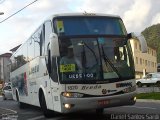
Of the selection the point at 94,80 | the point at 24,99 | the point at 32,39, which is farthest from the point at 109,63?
the point at 24,99

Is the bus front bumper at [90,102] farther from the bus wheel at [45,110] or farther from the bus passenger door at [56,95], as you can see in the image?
the bus wheel at [45,110]

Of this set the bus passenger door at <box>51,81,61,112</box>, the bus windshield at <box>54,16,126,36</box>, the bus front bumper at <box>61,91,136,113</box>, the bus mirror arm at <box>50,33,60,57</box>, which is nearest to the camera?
Answer: the bus mirror arm at <box>50,33,60,57</box>

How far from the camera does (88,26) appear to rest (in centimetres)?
1421

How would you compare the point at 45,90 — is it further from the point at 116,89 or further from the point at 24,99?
the point at 24,99

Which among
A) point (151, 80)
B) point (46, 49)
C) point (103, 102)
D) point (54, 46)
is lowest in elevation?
point (103, 102)

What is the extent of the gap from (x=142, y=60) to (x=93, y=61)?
94.7 m

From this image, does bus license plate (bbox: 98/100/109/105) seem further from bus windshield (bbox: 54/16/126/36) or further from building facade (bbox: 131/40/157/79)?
building facade (bbox: 131/40/157/79)

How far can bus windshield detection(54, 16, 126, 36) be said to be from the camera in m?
14.0

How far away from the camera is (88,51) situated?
44.8 ft

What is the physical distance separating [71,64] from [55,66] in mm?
710

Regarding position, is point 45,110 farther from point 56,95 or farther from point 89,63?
point 89,63

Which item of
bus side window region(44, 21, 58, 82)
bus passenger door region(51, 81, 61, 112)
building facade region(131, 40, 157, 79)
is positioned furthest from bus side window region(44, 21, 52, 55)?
building facade region(131, 40, 157, 79)

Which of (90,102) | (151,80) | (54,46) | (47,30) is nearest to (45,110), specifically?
(47,30)

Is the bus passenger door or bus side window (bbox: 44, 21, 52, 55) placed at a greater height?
bus side window (bbox: 44, 21, 52, 55)
